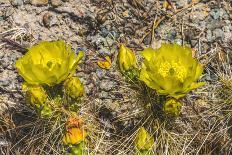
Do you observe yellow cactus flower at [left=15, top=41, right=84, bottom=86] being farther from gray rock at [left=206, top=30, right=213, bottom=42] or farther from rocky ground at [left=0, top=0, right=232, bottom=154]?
gray rock at [left=206, top=30, right=213, bottom=42]

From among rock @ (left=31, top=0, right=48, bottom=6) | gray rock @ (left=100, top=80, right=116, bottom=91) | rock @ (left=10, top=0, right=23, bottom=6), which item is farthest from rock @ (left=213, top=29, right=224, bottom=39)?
rock @ (left=10, top=0, right=23, bottom=6)

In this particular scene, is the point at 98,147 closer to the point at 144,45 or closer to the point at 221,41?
the point at 144,45

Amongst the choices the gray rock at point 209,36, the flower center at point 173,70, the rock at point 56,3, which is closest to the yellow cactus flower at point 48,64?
the flower center at point 173,70

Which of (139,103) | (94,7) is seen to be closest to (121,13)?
(94,7)

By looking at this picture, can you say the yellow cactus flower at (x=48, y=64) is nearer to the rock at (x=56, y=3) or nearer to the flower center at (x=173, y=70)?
the flower center at (x=173, y=70)

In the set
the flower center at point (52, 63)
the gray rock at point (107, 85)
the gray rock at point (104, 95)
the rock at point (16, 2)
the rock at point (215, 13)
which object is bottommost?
the gray rock at point (104, 95)

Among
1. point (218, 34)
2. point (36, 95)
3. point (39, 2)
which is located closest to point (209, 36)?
point (218, 34)
